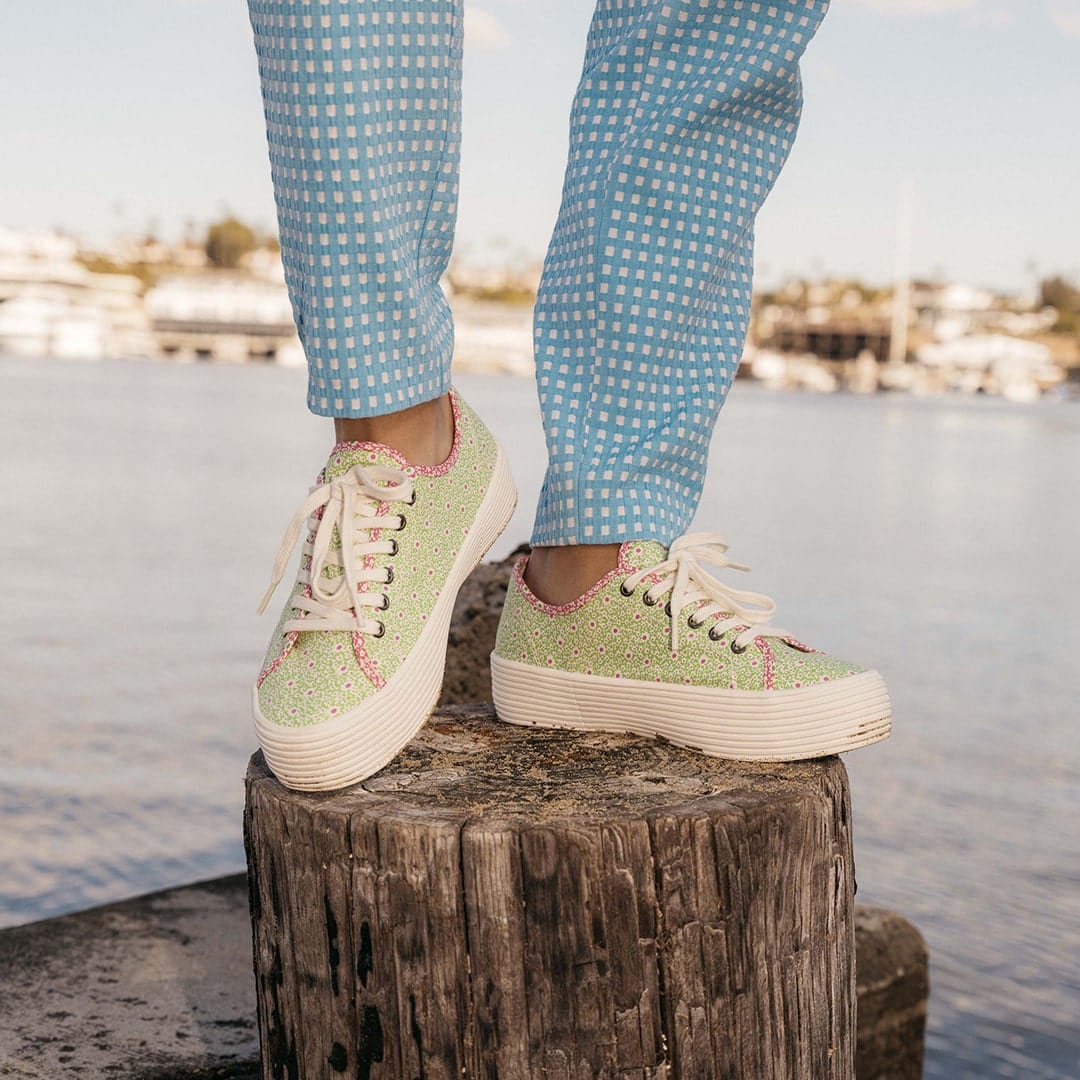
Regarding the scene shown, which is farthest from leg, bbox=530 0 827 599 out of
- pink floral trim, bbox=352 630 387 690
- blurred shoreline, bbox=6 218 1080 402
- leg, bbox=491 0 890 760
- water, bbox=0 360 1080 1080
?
blurred shoreline, bbox=6 218 1080 402

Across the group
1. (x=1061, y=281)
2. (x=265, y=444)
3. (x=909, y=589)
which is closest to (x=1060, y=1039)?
(x=909, y=589)

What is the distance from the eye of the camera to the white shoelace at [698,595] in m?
1.37

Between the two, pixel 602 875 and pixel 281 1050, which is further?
pixel 281 1050

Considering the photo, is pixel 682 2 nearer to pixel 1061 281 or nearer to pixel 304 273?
pixel 304 273

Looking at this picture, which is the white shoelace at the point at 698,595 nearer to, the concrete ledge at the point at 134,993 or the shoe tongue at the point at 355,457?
the shoe tongue at the point at 355,457

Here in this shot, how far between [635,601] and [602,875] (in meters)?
0.35

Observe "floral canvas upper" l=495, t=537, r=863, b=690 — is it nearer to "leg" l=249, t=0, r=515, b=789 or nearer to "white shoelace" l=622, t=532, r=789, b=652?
"white shoelace" l=622, t=532, r=789, b=652

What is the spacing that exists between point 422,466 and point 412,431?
0.03m

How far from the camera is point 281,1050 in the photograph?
4.00 ft

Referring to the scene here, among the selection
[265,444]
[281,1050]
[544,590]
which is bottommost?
[265,444]

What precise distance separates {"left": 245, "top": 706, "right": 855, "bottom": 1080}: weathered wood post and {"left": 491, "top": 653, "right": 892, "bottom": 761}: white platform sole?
88 mm

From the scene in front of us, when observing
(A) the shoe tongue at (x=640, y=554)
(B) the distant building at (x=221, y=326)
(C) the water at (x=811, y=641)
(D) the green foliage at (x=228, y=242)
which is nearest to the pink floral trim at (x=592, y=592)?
(A) the shoe tongue at (x=640, y=554)

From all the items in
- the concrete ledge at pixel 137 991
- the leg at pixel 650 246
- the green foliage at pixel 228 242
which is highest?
the leg at pixel 650 246

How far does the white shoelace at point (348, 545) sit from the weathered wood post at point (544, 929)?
0.49 feet
